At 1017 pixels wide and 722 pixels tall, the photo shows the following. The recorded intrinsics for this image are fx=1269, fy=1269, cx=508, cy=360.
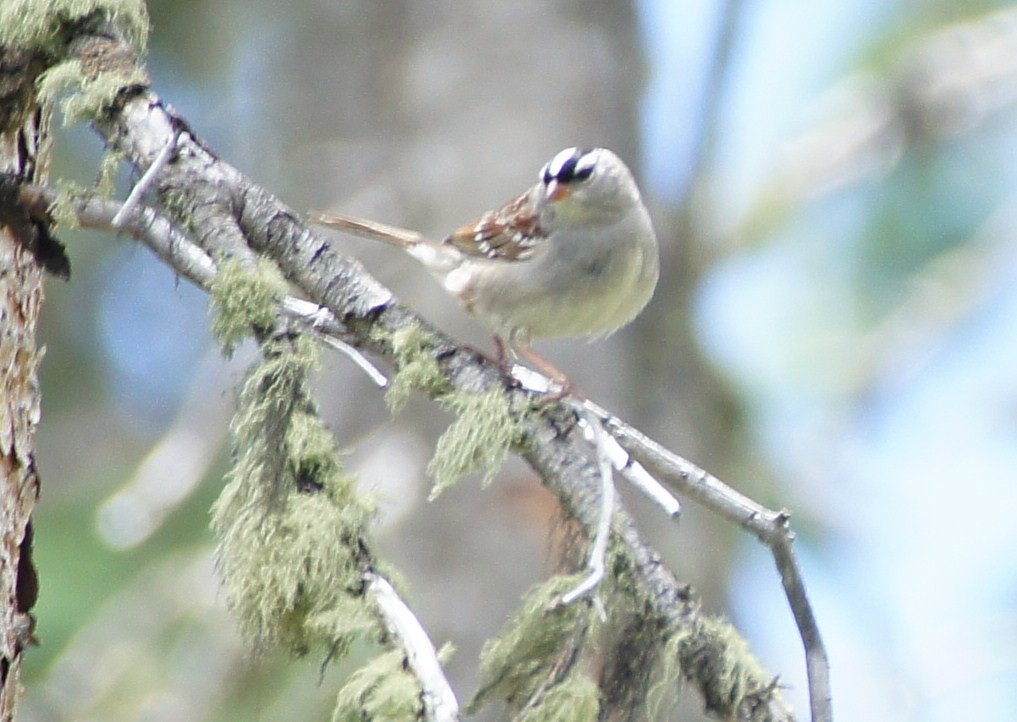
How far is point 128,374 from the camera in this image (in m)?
6.61

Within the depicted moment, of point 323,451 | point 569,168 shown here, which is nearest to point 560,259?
point 569,168

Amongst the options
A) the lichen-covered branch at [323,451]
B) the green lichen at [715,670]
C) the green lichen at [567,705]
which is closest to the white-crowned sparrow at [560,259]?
the lichen-covered branch at [323,451]

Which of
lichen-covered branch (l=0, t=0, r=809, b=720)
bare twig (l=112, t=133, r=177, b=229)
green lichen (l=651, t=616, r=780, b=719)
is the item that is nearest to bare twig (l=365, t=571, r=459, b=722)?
lichen-covered branch (l=0, t=0, r=809, b=720)

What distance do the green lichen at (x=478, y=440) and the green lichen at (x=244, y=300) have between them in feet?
0.93

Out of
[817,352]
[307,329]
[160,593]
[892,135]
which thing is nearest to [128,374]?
[160,593]

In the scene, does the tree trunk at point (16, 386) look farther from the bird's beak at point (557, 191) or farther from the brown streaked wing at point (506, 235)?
the bird's beak at point (557, 191)

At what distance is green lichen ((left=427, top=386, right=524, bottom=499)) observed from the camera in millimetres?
1660

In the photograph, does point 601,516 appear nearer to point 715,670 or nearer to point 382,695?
point 715,670

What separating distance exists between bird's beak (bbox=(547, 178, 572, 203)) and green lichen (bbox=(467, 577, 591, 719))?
204 centimetres

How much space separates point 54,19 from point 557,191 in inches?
68.8

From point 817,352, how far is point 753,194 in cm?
103

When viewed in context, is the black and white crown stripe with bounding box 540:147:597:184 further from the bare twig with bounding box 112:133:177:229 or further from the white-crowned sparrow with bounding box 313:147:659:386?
the bare twig with bounding box 112:133:177:229

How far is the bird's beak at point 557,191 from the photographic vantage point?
3461 millimetres

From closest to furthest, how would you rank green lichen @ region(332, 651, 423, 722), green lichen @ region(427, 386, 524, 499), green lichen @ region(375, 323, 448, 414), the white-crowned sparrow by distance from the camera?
green lichen @ region(332, 651, 423, 722), green lichen @ region(427, 386, 524, 499), green lichen @ region(375, 323, 448, 414), the white-crowned sparrow
